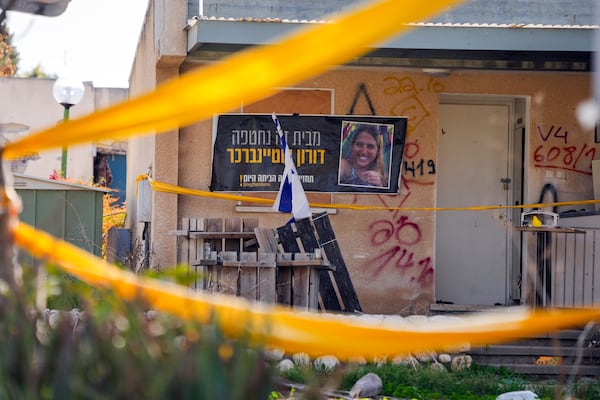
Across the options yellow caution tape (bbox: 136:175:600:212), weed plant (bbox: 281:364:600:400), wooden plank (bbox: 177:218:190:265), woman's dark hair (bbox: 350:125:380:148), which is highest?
woman's dark hair (bbox: 350:125:380:148)

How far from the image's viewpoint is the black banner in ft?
37.4

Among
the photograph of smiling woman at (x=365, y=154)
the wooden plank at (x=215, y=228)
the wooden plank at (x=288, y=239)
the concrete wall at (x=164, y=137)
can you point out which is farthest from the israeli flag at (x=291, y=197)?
the concrete wall at (x=164, y=137)

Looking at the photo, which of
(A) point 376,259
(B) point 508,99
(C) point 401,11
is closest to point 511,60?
(B) point 508,99

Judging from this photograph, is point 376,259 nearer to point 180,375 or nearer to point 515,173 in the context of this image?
point 515,173

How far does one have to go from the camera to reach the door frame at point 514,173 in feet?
39.6

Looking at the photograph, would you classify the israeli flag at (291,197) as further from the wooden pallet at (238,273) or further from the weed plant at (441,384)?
the weed plant at (441,384)

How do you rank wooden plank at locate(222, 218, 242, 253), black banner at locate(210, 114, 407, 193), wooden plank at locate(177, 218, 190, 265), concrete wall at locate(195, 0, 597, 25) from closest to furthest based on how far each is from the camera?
wooden plank at locate(222, 218, 242, 253)
wooden plank at locate(177, 218, 190, 265)
concrete wall at locate(195, 0, 597, 25)
black banner at locate(210, 114, 407, 193)

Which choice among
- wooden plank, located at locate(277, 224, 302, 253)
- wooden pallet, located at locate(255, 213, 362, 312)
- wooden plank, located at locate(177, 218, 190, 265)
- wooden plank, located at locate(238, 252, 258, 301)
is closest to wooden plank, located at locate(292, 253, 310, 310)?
wooden pallet, located at locate(255, 213, 362, 312)

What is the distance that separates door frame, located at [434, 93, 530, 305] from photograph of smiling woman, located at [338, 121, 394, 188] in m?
0.97

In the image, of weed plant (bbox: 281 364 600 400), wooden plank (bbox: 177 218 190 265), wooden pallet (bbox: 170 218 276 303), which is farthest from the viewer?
wooden plank (bbox: 177 218 190 265)

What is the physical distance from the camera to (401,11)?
126 inches

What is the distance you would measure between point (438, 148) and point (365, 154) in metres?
1.14

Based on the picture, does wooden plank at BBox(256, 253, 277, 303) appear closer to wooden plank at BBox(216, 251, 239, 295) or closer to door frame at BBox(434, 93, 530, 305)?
wooden plank at BBox(216, 251, 239, 295)

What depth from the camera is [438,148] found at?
12172 mm
